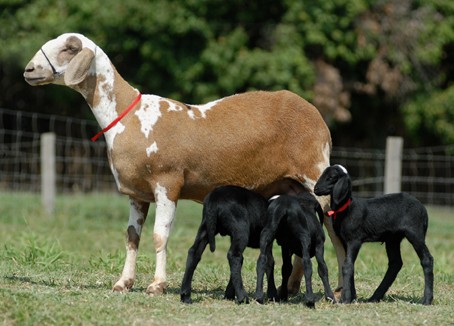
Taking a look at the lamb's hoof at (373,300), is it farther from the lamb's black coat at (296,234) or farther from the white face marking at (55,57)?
the white face marking at (55,57)

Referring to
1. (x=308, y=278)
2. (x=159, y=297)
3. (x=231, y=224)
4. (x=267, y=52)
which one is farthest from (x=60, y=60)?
(x=267, y=52)

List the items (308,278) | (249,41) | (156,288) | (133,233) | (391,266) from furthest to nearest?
(249,41)
(133,233)
(391,266)
(156,288)
(308,278)

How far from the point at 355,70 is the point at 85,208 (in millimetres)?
8522

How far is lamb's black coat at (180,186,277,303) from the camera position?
7.04 m

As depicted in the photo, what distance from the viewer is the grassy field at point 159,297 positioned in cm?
639

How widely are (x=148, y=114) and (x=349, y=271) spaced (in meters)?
2.09

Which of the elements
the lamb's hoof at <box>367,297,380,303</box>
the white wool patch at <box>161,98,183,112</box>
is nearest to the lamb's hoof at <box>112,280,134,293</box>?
the white wool patch at <box>161,98,183,112</box>

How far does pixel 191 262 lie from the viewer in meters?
7.11

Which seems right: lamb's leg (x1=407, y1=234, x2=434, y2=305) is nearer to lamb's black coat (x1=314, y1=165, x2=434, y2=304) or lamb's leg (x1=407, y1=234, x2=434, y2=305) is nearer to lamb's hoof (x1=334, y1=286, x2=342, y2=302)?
lamb's black coat (x1=314, y1=165, x2=434, y2=304)

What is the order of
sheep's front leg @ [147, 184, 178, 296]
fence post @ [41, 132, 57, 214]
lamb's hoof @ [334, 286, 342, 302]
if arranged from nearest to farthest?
sheep's front leg @ [147, 184, 178, 296] < lamb's hoof @ [334, 286, 342, 302] < fence post @ [41, 132, 57, 214]

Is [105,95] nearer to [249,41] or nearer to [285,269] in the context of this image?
[285,269]

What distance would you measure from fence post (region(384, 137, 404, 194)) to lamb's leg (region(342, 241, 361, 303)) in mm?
6927

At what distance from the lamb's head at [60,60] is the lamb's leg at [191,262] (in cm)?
168

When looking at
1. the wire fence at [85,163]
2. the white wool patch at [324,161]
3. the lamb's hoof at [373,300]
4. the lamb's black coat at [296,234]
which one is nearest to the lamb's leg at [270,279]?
the lamb's black coat at [296,234]
